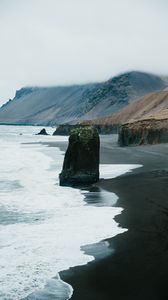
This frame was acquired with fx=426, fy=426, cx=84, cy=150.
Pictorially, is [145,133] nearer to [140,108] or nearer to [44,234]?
Result: [44,234]

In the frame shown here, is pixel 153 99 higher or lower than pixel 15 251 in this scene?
higher

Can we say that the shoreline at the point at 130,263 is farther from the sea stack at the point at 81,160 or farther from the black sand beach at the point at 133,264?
the sea stack at the point at 81,160

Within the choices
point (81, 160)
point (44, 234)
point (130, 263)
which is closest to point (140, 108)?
point (81, 160)

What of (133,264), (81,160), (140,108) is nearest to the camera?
(133,264)

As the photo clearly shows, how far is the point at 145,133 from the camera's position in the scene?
60719 mm

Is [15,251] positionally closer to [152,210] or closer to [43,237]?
[43,237]

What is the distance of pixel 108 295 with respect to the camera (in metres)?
8.22

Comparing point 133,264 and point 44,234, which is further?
point 44,234

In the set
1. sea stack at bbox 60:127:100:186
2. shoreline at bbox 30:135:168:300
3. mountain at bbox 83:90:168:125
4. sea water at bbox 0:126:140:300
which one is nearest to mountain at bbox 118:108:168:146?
sea stack at bbox 60:127:100:186

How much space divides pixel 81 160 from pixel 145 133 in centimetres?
3793

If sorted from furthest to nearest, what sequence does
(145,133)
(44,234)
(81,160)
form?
(145,133), (81,160), (44,234)

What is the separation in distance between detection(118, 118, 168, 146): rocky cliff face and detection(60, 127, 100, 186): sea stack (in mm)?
32429

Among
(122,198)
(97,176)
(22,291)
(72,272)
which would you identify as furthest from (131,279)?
(97,176)

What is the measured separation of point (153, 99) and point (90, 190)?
13215 cm
